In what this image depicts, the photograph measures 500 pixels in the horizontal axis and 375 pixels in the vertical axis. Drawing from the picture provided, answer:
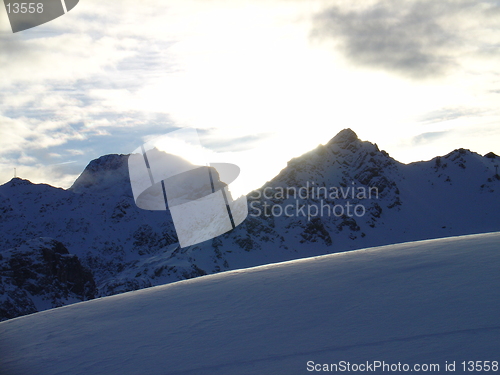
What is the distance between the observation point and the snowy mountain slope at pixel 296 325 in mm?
6422

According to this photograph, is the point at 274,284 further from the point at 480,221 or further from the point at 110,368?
the point at 480,221

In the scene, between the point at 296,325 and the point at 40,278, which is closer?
the point at 296,325

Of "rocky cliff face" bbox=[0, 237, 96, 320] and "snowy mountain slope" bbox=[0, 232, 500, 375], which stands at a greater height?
"snowy mountain slope" bbox=[0, 232, 500, 375]

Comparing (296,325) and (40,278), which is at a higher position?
(296,325)

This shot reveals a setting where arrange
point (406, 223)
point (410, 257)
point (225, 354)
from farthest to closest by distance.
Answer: point (406, 223), point (410, 257), point (225, 354)

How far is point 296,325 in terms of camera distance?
793 cm

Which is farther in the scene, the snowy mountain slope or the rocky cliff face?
the rocky cliff face

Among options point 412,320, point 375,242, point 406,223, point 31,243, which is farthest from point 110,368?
point 406,223

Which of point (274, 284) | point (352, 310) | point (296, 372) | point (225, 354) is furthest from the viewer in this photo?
point (274, 284)

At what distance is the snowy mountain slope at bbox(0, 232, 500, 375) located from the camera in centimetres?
642

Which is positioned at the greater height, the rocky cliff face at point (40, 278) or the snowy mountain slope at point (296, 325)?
the snowy mountain slope at point (296, 325)

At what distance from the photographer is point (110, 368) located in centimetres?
723

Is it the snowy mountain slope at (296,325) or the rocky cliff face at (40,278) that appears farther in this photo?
the rocky cliff face at (40,278)

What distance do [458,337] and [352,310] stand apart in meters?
2.25
